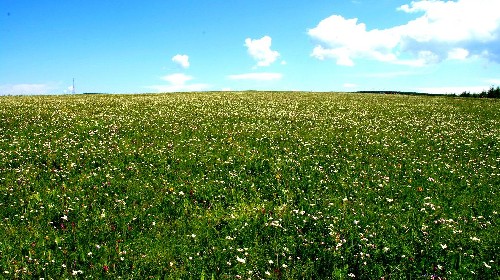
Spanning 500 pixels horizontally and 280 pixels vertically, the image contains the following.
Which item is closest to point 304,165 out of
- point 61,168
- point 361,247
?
point 361,247

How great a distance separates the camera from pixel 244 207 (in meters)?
9.61

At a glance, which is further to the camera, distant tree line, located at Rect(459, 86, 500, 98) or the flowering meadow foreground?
distant tree line, located at Rect(459, 86, 500, 98)

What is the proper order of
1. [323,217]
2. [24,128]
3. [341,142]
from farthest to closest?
[24,128], [341,142], [323,217]

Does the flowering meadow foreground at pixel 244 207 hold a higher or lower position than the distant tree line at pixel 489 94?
lower

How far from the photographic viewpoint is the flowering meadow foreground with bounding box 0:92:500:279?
7148 millimetres

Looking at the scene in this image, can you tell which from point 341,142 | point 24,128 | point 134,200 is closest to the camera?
point 134,200

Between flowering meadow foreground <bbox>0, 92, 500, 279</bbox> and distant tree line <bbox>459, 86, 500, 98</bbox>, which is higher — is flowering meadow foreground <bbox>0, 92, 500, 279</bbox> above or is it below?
below

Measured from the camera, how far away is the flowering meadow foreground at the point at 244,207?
23.5 feet

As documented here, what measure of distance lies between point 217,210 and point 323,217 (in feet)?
8.68

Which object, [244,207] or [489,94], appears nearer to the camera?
[244,207]

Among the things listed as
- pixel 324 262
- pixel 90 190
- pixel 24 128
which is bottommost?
pixel 324 262

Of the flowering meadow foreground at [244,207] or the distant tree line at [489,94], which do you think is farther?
the distant tree line at [489,94]

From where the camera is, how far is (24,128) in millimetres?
18531

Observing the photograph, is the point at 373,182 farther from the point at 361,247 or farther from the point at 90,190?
the point at 90,190
